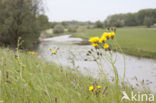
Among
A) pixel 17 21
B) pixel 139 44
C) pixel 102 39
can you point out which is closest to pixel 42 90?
pixel 102 39

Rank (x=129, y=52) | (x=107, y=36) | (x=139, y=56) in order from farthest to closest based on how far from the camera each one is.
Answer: (x=129, y=52), (x=139, y=56), (x=107, y=36)

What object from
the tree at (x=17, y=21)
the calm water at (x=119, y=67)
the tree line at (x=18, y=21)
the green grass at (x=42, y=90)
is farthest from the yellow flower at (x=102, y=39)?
the tree at (x=17, y=21)

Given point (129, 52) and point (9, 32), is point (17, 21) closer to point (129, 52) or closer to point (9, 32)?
point (9, 32)

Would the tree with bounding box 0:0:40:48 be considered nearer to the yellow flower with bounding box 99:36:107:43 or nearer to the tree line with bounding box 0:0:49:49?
the tree line with bounding box 0:0:49:49

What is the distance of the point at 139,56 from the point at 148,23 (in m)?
28.3

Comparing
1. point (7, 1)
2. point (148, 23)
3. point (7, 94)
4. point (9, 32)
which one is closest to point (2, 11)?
point (7, 1)

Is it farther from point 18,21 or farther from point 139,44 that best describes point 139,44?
point 18,21

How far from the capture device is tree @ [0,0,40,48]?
53.8 feet

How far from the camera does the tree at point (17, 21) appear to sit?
53.8 ft

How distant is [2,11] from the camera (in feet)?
53.5

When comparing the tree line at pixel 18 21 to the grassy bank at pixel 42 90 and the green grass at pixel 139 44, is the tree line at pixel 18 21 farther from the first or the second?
the grassy bank at pixel 42 90

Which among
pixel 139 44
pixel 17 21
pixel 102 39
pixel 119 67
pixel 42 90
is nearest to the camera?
Answer: pixel 102 39

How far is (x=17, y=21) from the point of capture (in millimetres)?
17453

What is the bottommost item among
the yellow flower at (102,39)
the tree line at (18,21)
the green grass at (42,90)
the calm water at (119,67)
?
the calm water at (119,67)
